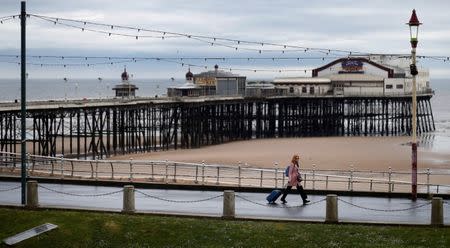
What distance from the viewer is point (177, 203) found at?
23.3m

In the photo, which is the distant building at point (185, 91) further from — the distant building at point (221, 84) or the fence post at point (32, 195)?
the fence post at point (32, 195)

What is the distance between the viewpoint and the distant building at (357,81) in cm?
10119

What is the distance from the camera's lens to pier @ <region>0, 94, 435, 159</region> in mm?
61750

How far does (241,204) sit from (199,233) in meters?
4.95

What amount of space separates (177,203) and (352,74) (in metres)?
82.8

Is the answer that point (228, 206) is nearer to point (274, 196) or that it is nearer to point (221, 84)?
point (274, 196)

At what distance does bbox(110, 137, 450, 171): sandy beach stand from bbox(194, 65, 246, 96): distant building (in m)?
15.5

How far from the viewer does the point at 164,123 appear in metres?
77.3

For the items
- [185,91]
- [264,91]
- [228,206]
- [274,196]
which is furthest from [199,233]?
[264,91]

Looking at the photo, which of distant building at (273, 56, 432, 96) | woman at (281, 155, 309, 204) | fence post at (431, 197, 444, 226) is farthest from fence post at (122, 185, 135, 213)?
distant building at (273, 56, 432, 96)

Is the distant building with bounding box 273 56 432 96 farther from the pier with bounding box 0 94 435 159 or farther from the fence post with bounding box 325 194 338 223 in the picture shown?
the fence post with bounding box 325 194 338 223

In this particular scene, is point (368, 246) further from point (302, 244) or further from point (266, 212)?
point (266, 212)

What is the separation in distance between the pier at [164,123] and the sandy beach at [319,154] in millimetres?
3838

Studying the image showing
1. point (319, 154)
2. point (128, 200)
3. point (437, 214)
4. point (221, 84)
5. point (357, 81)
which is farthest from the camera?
point (357, 81)
